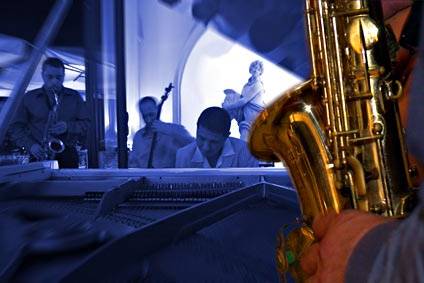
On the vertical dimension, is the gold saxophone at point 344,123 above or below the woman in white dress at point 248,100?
below

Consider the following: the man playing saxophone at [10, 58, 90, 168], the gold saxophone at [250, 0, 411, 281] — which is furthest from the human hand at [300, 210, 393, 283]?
the man playing saxophone at [10, 58, 90, 168]

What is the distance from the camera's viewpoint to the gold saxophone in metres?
0.74

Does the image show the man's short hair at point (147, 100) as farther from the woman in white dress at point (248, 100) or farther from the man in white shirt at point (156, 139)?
the woman in white dress at point (248, 100)

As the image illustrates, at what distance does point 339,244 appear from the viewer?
470mm

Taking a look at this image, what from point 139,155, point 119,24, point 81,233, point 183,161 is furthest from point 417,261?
point 119,24

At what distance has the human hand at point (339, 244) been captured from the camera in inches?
17.8

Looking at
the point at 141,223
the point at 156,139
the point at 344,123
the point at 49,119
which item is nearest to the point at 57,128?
the point at 49,119

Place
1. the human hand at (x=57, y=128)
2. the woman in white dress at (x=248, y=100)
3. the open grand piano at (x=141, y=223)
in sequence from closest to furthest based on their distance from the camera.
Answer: the open grand piano at (x=141, y=223)
the human hand at (x=57, y=128)
the woman in white dress at (x=248, y=100)

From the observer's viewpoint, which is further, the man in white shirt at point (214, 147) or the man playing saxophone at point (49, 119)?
the man in white shirt at point (214, 147)

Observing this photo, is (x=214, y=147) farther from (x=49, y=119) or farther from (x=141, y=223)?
(x=141, y=223)

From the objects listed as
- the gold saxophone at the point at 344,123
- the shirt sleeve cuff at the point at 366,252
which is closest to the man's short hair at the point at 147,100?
the gold saxophone at the point at 344,123

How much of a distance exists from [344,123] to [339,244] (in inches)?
14.5

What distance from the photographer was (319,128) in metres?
0.85

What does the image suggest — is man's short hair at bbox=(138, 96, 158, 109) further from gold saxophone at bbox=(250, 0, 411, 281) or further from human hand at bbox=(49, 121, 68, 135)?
gold saxophone at bbox=(250, 0, 411, 281)
